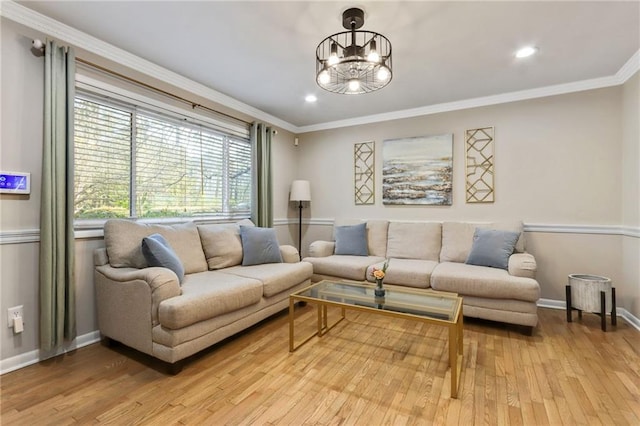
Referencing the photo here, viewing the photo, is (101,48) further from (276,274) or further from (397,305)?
(397,305)

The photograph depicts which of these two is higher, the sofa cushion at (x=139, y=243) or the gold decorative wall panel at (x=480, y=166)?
the gold decorative wall panel at (x=480, y=166)

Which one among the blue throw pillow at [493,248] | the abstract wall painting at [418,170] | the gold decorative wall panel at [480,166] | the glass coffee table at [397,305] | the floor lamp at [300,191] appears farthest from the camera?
the floor lamp at [300,191]

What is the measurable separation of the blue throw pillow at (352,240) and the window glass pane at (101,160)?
7.85 feet

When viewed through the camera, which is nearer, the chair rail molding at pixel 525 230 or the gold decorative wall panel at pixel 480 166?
the chair rail molding at pixel 525 230

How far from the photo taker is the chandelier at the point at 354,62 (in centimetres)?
192

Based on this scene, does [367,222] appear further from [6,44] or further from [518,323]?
[6,44]

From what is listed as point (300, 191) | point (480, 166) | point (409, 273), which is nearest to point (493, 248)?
point (409, 273)

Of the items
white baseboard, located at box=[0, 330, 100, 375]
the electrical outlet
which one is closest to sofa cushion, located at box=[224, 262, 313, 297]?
white baseboard, located at box=[0, 330, 100, 375]

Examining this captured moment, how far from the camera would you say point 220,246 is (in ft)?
10.2

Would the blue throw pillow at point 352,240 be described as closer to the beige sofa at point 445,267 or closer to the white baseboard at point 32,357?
the beige sofa at point 445,267

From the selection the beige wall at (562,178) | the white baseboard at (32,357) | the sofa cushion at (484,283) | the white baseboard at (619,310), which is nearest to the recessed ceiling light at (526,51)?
the beige wall at (562,178)

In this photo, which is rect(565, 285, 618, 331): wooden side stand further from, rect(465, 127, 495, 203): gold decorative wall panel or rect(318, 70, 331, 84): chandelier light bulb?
rect(318, 70, 331, 84): chandelier light bulb

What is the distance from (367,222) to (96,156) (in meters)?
3.04

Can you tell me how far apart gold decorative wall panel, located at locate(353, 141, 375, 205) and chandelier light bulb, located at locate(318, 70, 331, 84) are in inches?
92.2
